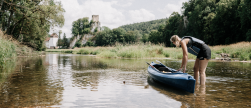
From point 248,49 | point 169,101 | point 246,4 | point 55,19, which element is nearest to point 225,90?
point 169,101

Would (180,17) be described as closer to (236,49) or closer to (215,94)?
(236,49)

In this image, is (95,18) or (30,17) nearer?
(30,17)

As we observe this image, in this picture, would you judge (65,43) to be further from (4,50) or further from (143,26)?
(4,50)

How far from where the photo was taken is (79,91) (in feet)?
17.5

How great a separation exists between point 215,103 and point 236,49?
1853 cm

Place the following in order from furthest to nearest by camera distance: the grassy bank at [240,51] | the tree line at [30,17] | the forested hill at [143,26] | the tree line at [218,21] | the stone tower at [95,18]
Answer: the forested hill at [143,26] → the stone tower at [95,18] → the tree line at [218,21] → the tree line at [30,17] → the grassy bank at [240,51]

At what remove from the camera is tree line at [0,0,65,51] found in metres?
22.0

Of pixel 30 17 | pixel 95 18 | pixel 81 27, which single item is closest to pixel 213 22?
pixel 30 17

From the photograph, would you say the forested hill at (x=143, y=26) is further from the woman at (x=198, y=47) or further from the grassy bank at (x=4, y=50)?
the woman at (x=198, y=47)

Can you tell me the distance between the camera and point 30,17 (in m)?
22.6

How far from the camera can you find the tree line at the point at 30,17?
2195cm

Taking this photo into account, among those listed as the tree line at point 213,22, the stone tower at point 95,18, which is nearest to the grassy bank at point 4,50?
the tree line at point 213,22

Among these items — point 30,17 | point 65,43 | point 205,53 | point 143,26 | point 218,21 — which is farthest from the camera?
point 143,26

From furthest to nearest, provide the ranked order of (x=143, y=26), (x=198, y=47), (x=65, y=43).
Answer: (x=143, y=26) < (x=65, y=43) < (x=198, y=47)
